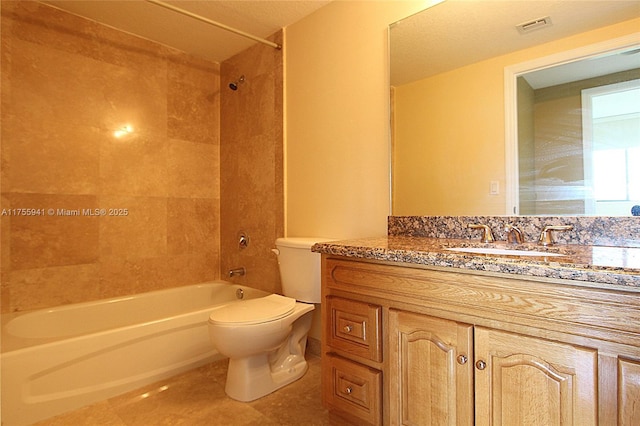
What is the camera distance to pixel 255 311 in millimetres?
1749

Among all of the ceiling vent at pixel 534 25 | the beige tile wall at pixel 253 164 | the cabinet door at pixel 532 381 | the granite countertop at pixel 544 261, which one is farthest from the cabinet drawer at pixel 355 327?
the ceiling vent at pixel 534 25

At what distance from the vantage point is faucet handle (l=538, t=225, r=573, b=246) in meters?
1.26

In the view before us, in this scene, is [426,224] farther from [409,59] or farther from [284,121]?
[284,121]

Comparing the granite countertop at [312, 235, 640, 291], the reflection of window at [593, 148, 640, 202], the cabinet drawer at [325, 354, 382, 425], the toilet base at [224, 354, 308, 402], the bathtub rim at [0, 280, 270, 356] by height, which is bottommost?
the toilet base at [224, 354, 308, 402]

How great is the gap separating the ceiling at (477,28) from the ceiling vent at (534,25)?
0.04ft

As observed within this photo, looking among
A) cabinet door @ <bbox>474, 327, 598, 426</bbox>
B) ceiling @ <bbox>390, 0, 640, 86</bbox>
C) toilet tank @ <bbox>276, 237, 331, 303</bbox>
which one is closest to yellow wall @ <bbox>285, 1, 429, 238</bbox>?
ceiling @ <bbox>390, 0, 640, 86</bbox>

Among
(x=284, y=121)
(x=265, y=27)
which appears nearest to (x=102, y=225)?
(x=284, y=121)

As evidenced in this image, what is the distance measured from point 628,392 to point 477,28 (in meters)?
1.51

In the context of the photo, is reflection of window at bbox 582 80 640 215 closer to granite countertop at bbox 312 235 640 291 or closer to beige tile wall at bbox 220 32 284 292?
granite countertop at bbox 312 235 640 291

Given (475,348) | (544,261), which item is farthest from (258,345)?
(544,261)

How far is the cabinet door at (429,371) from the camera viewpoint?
101cm

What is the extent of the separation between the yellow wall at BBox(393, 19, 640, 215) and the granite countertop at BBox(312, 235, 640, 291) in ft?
1.12

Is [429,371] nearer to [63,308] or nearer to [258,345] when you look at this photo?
[258,345]

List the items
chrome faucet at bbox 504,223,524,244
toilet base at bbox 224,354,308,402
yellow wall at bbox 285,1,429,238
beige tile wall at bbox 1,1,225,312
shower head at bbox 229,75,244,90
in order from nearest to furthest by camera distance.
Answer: chrome faucet at bbox 504,223,524,244, toilet base at bbox 224,354,308,402, yellow wall at bbox 285,1,429,238, beige tile wall at bbox 1,1,225,312, shower head at bbox 229,75,244,90
